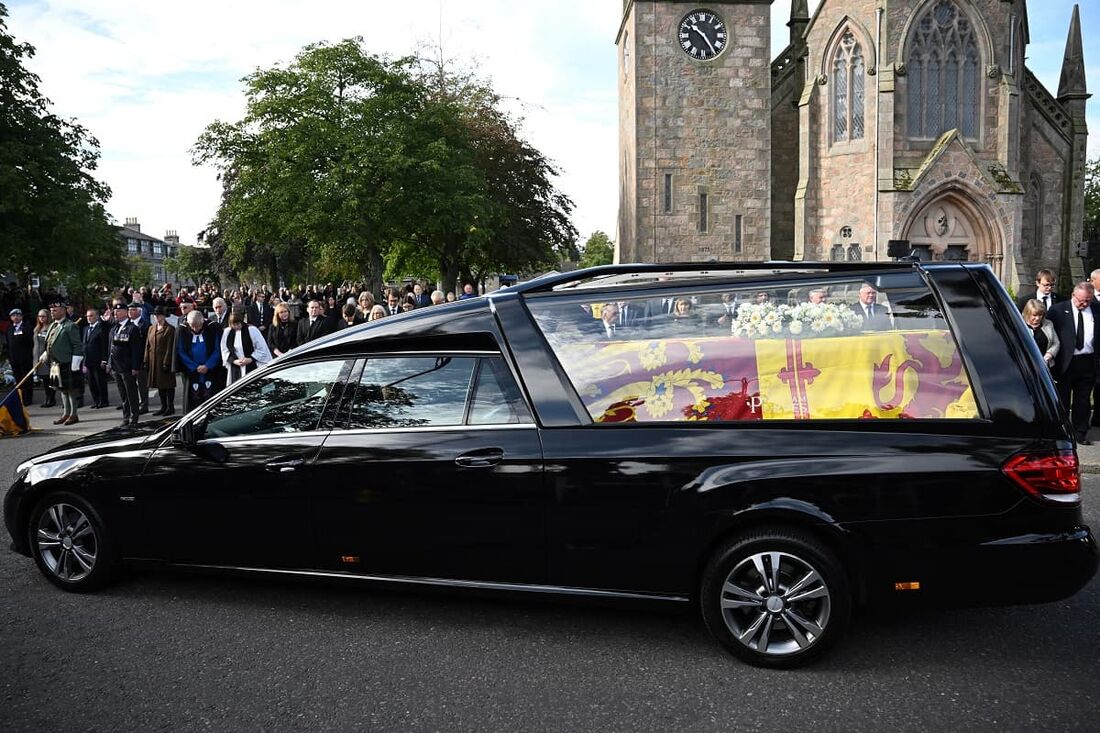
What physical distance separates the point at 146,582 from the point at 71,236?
26.0 meters

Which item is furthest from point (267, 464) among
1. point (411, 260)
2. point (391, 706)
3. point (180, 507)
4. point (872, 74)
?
point (411, 260)

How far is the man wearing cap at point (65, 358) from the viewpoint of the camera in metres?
13.7

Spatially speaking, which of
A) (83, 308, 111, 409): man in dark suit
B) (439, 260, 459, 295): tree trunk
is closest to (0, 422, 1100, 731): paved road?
(83, 308, 111, 409): man in dark suit

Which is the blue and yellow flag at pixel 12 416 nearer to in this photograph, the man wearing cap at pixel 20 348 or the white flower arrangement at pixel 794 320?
the man wearing cap at pixel 20 348

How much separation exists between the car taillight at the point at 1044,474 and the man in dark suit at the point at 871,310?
86cm

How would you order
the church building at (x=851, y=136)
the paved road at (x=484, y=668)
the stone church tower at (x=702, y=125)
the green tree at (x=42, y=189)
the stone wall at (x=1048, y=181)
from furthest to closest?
the stone wall at (x=1048, y=181) → the stone church tower at (x=702, y=125) → the church building at (x=851, y=136) → the green tree at (x=42, y=189) → the paved road at (x=484, y=668)

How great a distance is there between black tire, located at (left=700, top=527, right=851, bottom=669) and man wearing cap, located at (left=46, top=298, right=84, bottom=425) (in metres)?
12.9

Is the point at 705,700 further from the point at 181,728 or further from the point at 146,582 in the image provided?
the point at 146,582

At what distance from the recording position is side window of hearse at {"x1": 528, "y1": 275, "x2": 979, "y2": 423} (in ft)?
13.2

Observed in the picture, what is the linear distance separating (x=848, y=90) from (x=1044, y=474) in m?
30.3

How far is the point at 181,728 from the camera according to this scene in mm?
3465

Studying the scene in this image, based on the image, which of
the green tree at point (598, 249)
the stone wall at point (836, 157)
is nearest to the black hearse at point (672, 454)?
the stone wall at point (836, 157)

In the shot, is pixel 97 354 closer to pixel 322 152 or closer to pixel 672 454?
pixel 672 454

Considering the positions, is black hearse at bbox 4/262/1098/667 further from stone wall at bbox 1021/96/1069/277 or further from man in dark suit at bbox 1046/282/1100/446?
stone wall at bbox 1021/96/1069/277
